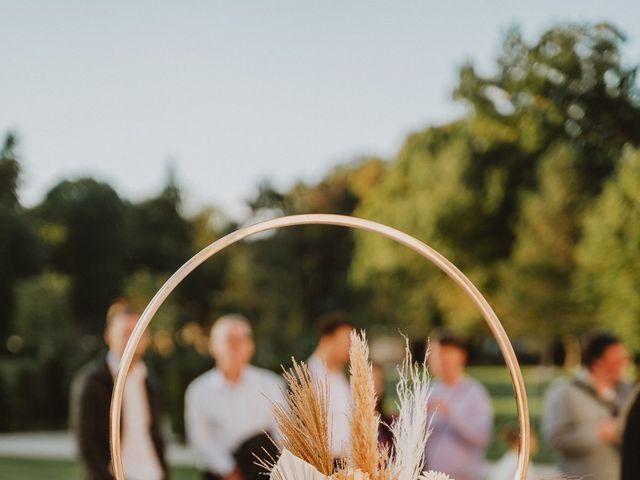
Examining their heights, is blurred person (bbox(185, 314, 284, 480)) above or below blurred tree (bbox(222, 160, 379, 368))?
below

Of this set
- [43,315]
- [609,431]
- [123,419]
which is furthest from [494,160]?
[123,419]

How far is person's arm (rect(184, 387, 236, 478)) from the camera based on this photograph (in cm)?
450

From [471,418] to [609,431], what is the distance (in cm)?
78

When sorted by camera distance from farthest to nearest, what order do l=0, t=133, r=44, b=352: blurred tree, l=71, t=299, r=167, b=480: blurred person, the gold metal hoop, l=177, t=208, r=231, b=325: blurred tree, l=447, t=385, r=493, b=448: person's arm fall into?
l=177, t=208, r=231, b=325: blurred tree → l=0, t=133, r=44, b=352: blurred tree → l=447, t=385, r=493, b=448: person's arm → l=71, t=299, r=167, b=480: blurred person → the gold metal hoop

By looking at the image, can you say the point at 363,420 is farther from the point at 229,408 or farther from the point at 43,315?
the point at 43,315

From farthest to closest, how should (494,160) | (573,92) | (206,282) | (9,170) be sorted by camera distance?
(206,282), (494,160), (9,170), (573,92)

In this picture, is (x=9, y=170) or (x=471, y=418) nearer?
(x=471, y=418)

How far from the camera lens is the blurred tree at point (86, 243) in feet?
72.0

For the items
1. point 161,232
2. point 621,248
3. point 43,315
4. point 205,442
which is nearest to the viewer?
point 205,442

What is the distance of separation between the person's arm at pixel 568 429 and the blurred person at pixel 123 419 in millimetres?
1990

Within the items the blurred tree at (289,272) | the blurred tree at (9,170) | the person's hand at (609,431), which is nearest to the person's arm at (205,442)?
the person's hand at (609,431)

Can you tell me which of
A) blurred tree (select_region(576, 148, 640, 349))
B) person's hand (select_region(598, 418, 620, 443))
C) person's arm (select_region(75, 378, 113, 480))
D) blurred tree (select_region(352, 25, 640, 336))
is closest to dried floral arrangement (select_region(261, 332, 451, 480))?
person's arm (select_region(75, 378, 113, 480))

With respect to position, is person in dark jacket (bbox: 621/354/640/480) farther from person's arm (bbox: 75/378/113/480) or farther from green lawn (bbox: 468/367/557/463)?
green lawn (bbox: 468/367/557/463)

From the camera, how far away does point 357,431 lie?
5.67 ft
